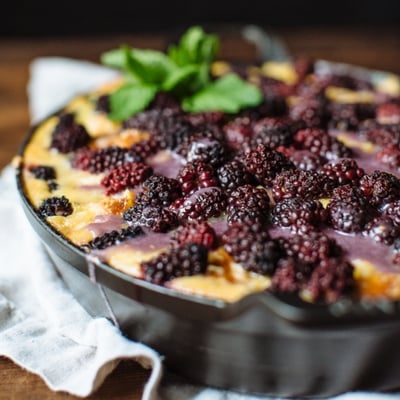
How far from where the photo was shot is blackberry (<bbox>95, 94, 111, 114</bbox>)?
244cm

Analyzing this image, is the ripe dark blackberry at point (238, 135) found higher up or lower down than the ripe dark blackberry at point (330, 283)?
lower down

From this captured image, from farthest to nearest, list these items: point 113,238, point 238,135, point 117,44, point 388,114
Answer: point 117,44 → point 388,114 → point 238,135 → point 113,238

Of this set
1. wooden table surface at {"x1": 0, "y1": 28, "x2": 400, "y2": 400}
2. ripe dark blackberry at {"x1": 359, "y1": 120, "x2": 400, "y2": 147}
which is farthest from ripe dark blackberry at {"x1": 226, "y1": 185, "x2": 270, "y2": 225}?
wooden table surface at {"x1": 0, "y1": 28, "x2": 400, "y2": 400}

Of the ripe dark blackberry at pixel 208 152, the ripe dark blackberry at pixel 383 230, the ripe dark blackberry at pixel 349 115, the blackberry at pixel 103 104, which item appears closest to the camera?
the ripe dark blackberry at pixel 383 230

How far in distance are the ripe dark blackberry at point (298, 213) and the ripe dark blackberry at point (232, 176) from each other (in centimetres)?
16

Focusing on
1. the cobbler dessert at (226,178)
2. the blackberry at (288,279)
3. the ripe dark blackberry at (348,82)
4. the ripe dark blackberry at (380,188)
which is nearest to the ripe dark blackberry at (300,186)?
the cobbler dessert at (226,178)

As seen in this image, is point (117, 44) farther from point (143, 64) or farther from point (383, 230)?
point (383, 230)

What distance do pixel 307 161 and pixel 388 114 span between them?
0.59 m

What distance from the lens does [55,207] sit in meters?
1.87

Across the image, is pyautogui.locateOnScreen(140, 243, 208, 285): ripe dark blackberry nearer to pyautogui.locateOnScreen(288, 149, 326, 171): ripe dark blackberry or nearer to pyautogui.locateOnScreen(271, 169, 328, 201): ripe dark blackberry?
pyautogui.locateOnScreen(271, 169, 328, 201): ripe dark blackberry

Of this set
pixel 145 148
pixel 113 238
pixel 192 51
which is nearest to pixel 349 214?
pixel 113 238

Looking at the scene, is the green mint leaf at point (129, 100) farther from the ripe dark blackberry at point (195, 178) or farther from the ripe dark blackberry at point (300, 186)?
the ripe dark blackberry at point (300, 186)

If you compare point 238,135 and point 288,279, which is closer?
point 288,279

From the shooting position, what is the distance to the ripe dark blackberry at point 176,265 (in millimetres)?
1531
